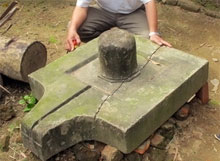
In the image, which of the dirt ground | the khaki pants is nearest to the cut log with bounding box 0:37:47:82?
the dirt ground

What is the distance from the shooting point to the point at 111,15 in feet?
13.9

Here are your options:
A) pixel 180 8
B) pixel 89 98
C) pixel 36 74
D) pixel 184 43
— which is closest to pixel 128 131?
pixel 89 98

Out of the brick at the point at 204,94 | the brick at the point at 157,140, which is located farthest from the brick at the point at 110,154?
the brick at the point at 204,94

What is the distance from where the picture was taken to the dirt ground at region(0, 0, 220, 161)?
317cm

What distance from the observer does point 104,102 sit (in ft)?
9.36

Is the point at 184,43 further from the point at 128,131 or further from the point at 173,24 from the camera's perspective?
the point at 128,131

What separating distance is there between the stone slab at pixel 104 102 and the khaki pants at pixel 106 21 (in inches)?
37.4

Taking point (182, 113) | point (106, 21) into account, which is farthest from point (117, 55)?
point (106, 21)

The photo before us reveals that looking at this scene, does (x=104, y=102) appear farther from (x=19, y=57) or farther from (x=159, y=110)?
(x=19, y=57)

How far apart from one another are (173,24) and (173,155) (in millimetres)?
2450

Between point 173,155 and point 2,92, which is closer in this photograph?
point 173,155

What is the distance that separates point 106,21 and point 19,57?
1.09 metres

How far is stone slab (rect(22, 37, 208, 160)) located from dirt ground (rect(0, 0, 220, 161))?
30 cm

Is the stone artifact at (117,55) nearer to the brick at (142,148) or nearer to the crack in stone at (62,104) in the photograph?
the crack in stone at (62,104)
